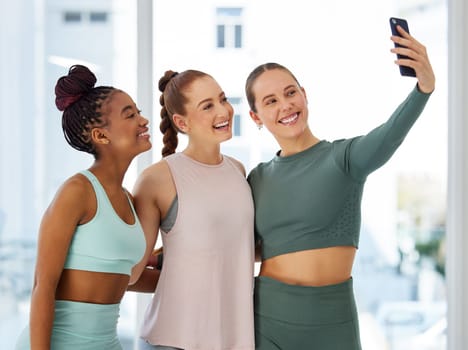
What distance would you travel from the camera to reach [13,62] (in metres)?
2.35

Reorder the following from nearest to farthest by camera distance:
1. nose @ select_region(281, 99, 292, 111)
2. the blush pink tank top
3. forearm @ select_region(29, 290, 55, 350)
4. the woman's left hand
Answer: forearm @ select_region(29, 290, 55, 350) < the woman's left hand < the blush pink tank top < nose @ select_region(281, 99, 292, 111)

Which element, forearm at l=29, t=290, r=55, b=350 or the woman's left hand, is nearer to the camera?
forearm at l=29, t=290, r=55, b=350

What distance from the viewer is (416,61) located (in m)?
1.56

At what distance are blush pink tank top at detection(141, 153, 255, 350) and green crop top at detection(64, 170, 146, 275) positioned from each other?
187mm

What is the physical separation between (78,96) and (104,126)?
9 centimetres

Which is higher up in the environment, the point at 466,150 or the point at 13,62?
the point at 13,62

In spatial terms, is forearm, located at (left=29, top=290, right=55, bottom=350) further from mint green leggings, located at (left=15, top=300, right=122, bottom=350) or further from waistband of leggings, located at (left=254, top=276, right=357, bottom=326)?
waistband of leggings, located at (left=254, top=276, right=357, bottom=326)

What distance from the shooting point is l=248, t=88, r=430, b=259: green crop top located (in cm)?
177

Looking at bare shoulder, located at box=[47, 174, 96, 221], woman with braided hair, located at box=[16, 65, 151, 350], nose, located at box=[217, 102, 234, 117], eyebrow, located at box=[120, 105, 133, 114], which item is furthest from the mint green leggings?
nose, located at box=[217, 102, 234, 117]

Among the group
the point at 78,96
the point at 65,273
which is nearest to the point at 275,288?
the point at 65,273

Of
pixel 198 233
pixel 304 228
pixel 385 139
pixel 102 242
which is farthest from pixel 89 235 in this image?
pixel 385 139

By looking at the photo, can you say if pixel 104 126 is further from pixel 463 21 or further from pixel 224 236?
pixel 463 21

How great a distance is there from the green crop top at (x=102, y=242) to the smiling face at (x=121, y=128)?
3.7 inches

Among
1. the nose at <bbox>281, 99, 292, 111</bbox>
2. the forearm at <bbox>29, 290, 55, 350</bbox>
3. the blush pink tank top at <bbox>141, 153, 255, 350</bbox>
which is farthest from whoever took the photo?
the nose at <bbox>281, 99, 292, 111</bbox>
